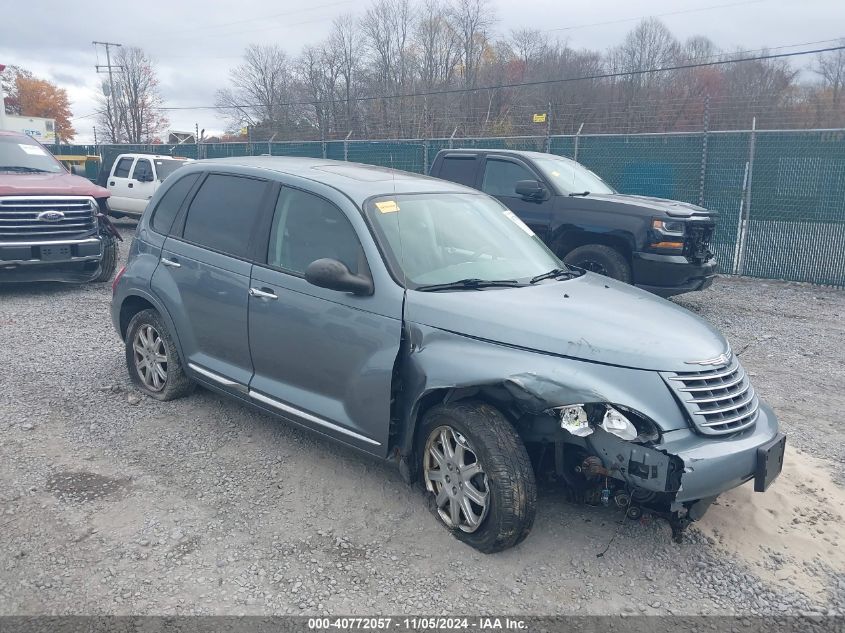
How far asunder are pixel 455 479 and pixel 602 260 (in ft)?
18.1

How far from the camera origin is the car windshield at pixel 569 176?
900 cm

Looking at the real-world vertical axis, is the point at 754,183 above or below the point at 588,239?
above

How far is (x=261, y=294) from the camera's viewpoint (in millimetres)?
4312

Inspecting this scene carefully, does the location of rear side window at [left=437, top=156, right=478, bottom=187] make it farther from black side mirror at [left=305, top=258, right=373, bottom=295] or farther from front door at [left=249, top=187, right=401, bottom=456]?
black side mirror at [left=305, top=258, right=373, bottom=295]

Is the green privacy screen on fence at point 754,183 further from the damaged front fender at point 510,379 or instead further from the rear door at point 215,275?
the damaged front fender at point 510,379

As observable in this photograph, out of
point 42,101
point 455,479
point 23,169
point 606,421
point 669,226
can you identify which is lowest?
point 455,479

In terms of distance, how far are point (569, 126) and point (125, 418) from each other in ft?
45.1

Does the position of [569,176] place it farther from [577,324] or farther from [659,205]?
[577,324]

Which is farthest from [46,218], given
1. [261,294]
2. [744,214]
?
[744,214]

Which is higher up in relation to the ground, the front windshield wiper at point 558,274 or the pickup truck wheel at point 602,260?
the front windshield wiper at point 558,274

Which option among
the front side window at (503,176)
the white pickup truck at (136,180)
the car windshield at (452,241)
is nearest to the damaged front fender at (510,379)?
the car windshield at (452,241)

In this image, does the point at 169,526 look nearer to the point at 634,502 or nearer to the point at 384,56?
the point at 634,502

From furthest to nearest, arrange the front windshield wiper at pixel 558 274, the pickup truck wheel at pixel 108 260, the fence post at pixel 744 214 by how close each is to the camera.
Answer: the fence post at pixel 744 214
the pickup truck wheel at pixel 108 260
the front windshield wiper at pixel 558 274

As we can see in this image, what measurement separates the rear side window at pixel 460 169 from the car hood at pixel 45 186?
4730 mm
